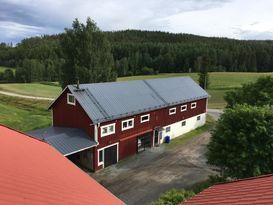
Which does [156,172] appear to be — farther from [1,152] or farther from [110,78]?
[110,78]

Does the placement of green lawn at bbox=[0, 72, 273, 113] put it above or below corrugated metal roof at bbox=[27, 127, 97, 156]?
above

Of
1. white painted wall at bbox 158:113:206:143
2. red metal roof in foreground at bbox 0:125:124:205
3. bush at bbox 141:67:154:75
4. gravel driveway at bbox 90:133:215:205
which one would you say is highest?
bush at bbox 141:67:154:75

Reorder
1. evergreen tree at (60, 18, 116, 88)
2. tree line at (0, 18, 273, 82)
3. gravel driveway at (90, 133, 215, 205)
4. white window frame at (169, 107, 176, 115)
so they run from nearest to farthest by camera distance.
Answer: gravel driveway at (90, 133, 215, 205)
white window frame at (169, 107, 176, 115)
evergreen tree at (60, 18, 116, 88)
tree line at (0, 18, 273, 82)

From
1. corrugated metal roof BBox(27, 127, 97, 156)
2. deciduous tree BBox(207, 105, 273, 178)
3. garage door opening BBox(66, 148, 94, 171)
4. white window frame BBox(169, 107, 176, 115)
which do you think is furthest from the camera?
white window frame BBox(169, 107, 176, 115)

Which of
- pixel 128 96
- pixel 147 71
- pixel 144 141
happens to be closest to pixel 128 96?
pixel 128 96

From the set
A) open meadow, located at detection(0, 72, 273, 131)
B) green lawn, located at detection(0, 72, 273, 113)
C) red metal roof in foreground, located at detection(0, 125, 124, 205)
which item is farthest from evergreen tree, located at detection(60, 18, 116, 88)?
red metal roof in foreground, located at detection(0, 125, 124, 205)

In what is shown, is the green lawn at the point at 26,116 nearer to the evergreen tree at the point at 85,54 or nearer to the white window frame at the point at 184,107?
the evergreen tree at the point at 85,54

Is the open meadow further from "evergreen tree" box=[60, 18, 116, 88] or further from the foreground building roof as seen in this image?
the foreground building roof
